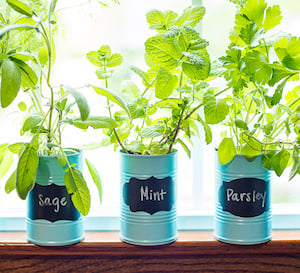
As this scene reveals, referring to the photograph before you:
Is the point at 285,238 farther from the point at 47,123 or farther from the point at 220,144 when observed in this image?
the point at 47,123

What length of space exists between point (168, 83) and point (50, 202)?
0.37m

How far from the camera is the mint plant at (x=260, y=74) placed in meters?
1.00

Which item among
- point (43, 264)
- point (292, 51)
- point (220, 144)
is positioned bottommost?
point (43, 264)

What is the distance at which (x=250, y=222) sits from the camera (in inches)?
43.3

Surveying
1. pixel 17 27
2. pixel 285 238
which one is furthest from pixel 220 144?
pixel 17 27

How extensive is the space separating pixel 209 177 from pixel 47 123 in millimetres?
477

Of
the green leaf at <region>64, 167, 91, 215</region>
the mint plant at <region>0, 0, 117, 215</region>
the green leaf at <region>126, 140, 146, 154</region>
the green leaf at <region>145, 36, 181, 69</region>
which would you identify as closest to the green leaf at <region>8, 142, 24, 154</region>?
the mint plant at <region>0, 0, 117, 215</region>

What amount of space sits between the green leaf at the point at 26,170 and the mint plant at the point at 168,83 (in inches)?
4.8

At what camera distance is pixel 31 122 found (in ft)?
3.34

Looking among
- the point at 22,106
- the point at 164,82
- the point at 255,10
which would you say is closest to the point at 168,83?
the point at 164,82

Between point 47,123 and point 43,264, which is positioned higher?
point 47,123

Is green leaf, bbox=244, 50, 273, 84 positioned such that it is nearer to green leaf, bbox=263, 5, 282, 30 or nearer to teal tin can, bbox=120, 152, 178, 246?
green leaf, bbox=263, 5, 282, 30

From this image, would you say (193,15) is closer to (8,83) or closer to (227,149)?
(227,149)

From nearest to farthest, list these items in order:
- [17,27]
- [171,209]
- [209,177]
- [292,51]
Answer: [17,27]
[292,51]
[171,209]
[209,177]
